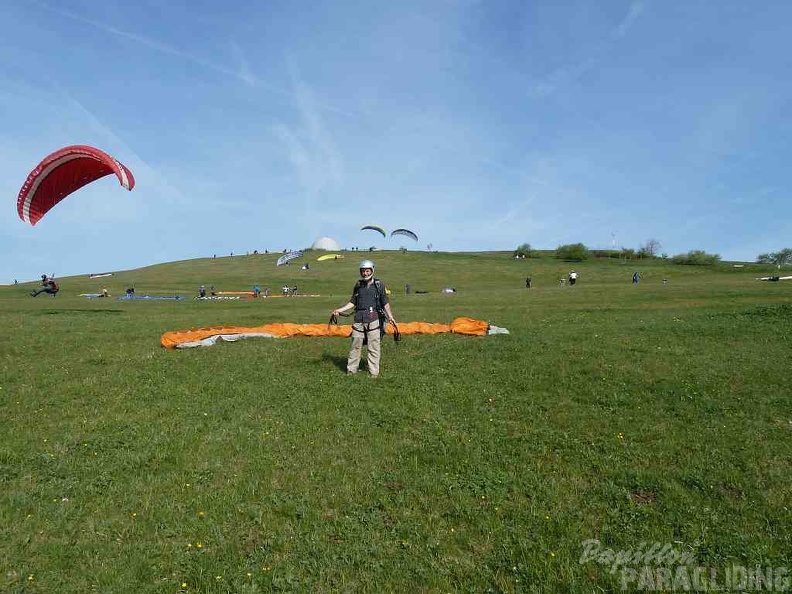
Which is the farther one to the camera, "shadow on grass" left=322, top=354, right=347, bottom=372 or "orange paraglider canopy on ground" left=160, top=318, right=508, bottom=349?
"orange paraglider canopy on ground" left=160, top=318, right=508, bottom=349

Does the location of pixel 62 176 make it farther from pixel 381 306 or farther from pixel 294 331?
pixel 381 306

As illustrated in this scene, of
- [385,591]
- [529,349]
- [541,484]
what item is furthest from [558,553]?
[529,349]

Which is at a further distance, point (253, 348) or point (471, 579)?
point (253, 348)

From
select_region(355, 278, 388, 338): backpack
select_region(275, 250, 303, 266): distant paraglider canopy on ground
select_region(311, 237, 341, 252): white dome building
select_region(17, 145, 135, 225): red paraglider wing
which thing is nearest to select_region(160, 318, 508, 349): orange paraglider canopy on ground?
select_region(355, 278, 388, 338): backpack

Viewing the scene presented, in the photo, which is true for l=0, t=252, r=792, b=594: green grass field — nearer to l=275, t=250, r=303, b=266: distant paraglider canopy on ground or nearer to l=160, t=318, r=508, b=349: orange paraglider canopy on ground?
l=160, t=318, r=508, b=349: orange paraglider canopy on ground

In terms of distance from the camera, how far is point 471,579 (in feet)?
17.0

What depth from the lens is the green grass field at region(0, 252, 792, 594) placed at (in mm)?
5414

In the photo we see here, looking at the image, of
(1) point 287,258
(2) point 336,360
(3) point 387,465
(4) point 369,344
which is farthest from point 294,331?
(1) point 287,258

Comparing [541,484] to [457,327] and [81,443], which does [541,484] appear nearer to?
[81,443]

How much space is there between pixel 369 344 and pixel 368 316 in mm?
817

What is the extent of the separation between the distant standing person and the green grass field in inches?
22.2

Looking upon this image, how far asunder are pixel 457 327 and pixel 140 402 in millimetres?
12793

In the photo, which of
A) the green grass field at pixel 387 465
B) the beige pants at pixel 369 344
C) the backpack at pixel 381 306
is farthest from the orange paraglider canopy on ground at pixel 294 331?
the backpack at pixel 381 306

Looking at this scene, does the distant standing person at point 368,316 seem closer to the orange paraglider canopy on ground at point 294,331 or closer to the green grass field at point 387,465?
the green grass field at point 387,465
